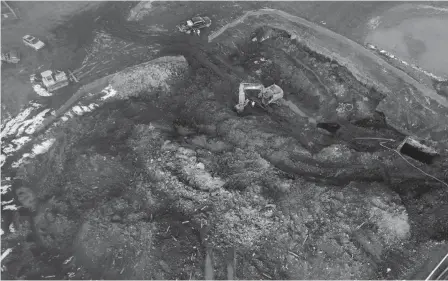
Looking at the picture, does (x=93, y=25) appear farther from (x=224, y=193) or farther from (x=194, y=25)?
(x=224, y=193)

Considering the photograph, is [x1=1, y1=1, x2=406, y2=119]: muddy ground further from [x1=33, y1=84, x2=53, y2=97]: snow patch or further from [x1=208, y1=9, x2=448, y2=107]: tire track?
[x1=208, y1=9, x2=448, y2=107]: tire track

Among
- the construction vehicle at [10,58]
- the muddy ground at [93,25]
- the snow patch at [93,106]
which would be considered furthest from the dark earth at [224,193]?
the construction vehicle at [10,58]

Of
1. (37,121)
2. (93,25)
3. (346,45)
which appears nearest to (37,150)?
(37,121)

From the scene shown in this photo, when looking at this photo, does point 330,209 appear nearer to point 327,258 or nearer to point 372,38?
point 327,258

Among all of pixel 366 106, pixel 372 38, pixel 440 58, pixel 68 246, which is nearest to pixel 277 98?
pixel 366 106

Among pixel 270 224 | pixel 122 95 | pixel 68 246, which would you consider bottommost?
pixel 68 246

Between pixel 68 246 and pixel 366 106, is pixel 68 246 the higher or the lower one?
the lower one

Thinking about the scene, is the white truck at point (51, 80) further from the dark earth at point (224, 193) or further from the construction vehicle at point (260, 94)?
the construction vehicle at point (260, 94)
